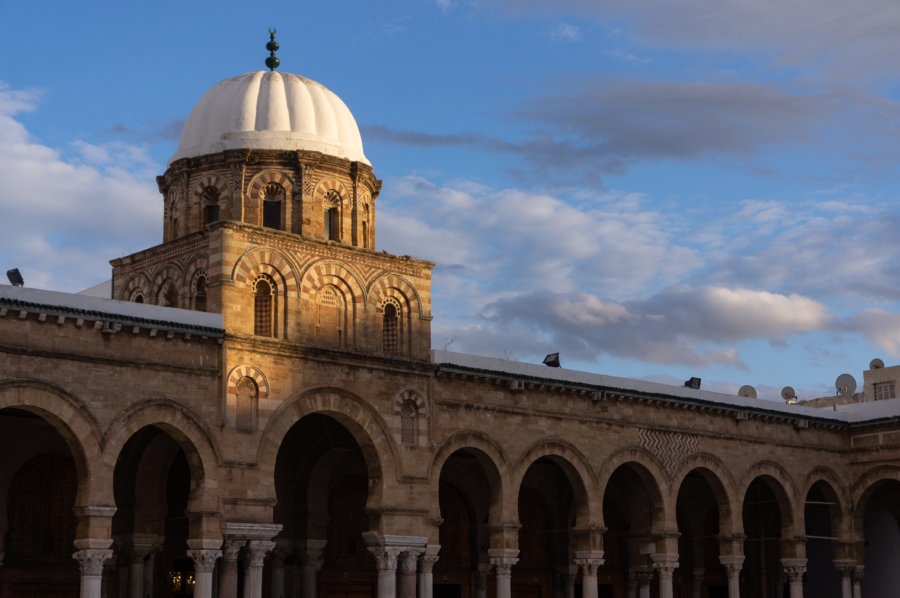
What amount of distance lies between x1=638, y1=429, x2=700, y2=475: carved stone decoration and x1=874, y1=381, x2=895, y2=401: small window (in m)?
24.1

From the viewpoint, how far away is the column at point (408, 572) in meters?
25.1

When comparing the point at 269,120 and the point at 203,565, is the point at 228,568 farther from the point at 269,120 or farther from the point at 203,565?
the point at 269,120

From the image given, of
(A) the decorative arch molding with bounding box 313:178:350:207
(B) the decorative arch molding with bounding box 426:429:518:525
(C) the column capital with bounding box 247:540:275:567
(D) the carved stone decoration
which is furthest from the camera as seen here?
(D) the carved stone decoration

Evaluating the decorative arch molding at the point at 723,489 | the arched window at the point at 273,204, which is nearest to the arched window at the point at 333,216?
the arched window at the point at 273,204

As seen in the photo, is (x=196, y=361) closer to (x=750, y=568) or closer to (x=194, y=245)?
(x=194, y=245)

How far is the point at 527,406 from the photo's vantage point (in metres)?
27.6

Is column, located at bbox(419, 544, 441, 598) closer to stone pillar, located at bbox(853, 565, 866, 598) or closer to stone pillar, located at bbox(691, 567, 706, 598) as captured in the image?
stone pillar, located at bbox(691, 567, 706, 598)

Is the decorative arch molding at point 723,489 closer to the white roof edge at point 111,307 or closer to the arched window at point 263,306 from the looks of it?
the arched window at point 263,306

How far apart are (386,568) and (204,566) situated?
393 cm

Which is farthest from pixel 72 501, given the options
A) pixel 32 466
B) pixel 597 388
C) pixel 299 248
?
pixel 597 388

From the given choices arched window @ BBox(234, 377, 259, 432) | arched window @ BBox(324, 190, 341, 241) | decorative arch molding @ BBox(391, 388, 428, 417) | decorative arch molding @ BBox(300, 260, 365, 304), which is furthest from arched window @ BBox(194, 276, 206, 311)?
decorative arch molding @ BBox(391, 388, 428, 417)

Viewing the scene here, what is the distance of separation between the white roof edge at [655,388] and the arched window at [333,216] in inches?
133

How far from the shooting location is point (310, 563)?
2727 cm

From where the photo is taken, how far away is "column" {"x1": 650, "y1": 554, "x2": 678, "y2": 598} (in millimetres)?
29422
